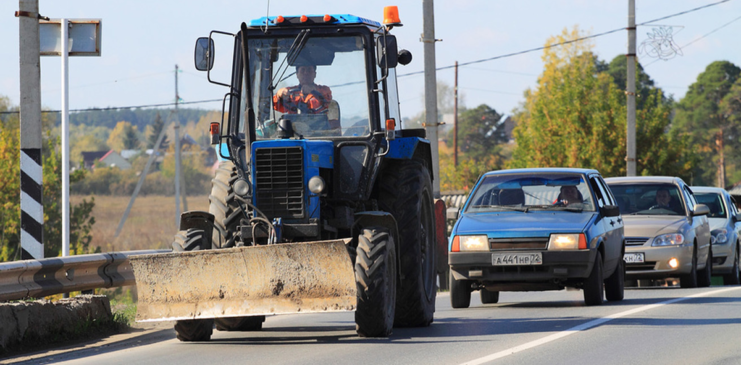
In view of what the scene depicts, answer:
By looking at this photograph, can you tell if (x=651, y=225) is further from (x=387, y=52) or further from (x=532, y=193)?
(x=387, y=52)

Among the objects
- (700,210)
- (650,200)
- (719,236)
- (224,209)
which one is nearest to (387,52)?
(224,209)

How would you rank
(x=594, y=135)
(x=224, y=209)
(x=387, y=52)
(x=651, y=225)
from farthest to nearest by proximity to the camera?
(x=594, y=135)
(x=651, y=225)
(x=387, y=52)
(x=224, y=209)

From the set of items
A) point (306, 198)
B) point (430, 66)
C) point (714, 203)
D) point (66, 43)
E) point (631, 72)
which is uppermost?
point (631, 72)

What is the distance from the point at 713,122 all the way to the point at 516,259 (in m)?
91.7

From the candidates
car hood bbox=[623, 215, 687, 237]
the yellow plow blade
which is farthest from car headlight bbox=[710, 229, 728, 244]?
the yellow plow blade

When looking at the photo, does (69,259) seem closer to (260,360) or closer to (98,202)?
(260,360)

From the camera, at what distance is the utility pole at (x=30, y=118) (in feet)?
39.0

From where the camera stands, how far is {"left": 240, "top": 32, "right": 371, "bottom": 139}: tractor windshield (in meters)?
10.1

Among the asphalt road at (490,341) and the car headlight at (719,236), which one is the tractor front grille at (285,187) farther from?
the car headlight at (719,236)

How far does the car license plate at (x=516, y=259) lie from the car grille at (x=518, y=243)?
8cm

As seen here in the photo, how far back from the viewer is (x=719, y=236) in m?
19.7

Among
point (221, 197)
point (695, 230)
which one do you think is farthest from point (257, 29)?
point (695, 230)

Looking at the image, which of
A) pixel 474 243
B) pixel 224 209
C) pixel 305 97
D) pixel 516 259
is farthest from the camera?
pixel 474 243

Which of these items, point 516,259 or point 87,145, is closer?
point 516,259
